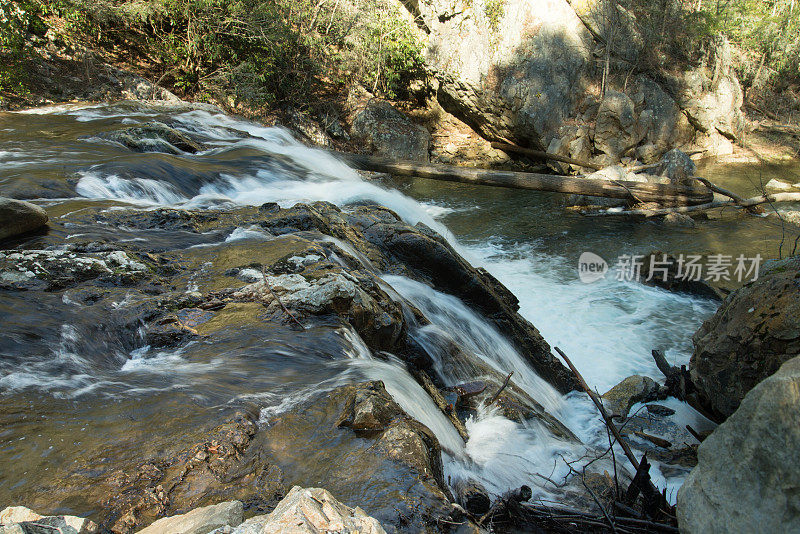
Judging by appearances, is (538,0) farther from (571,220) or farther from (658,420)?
(658,420)

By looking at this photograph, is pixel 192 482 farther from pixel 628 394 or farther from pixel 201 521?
pixel 628 394

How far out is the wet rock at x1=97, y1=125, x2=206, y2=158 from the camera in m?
8.49

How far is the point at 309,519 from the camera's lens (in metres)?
1.53

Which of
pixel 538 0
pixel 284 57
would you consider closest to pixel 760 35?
pixel 538 0

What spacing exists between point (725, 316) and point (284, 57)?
1557 centimetres

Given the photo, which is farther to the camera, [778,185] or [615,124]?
[615,124]

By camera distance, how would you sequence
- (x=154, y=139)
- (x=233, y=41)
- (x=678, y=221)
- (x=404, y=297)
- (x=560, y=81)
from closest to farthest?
(x=404, y=297)
(x=154, y=139)
(x=678, y=221)
(x=233, y=41)
(x=560, y=81)

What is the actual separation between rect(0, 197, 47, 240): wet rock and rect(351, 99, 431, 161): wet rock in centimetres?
1264

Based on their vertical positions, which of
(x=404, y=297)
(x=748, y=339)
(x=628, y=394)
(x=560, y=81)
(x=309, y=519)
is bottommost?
(x=628, y=394)

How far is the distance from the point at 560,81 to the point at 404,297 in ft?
50.2

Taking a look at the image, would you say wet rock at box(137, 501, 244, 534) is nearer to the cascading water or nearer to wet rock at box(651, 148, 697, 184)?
the cascading water

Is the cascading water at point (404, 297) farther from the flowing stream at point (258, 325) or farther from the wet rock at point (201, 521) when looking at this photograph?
the wet rock at point (201, 521)

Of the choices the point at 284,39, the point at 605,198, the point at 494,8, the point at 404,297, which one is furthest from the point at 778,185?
the point at 284,39

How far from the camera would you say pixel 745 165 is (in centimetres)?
1742
